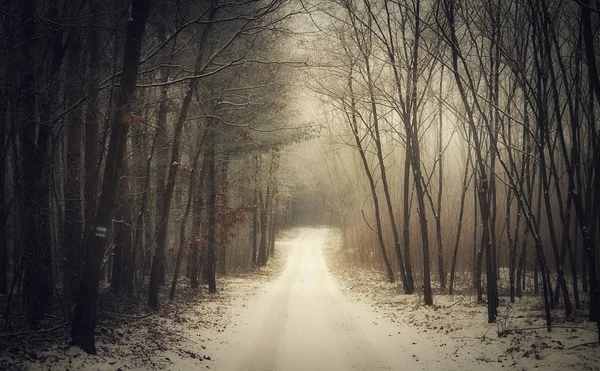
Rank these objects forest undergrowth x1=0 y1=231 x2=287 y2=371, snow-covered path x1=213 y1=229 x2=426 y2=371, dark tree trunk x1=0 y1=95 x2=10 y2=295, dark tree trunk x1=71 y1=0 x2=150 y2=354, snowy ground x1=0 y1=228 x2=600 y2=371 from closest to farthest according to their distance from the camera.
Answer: forest undergrowth x1=0 y1=231 x2=287 y2=371
snowy ground x1=0 y1=228 x2=600 y2=371
dark tree trunk x1=71 y1=0 x2=150 y2=354
dark tree trunk x1=0 y1=95 x2=10 y2=295
snow-covered path x1=213 y1=229 x2=426 y2=371

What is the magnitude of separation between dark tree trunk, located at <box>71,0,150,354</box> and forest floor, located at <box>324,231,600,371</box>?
5326 millimetres

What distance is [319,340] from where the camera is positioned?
7.88m

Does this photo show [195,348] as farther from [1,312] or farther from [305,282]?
[305,282]

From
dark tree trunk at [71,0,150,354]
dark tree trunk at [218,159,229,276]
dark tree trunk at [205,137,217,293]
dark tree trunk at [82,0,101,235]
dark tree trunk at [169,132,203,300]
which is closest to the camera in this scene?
dark tree trunk at [71,0,150,354]

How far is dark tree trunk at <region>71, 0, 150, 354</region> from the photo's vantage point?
5.77 meters

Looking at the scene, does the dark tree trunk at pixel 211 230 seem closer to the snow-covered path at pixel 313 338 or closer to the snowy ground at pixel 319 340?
the snowy ground at pixel 319 340

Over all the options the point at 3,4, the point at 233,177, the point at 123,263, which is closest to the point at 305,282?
the point at 233,177

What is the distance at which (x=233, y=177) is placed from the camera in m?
18.2

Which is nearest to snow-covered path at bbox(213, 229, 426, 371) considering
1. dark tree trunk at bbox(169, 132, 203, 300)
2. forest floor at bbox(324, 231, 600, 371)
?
forest floor at bbox(324, 231, 600, 371)

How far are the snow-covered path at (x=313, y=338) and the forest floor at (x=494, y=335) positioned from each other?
1.40ft

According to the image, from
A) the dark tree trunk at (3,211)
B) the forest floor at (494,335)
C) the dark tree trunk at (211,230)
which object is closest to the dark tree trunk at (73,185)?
the dark tree trunk at (3,211)

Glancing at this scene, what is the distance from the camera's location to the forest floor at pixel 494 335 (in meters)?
5.62

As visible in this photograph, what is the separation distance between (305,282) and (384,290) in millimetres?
4105

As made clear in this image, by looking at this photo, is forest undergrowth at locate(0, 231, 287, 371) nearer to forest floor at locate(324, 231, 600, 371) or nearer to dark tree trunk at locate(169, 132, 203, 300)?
dark tree trunk at locate(169, 132, 203, 300)
